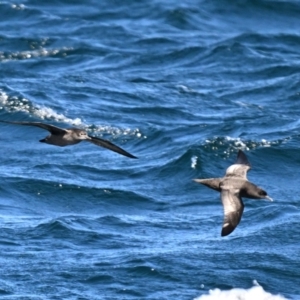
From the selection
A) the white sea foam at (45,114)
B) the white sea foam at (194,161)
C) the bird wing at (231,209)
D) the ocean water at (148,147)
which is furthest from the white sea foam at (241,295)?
the white sea foam at (45,114)

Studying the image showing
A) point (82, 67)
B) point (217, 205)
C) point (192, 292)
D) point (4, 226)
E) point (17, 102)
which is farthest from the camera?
point (82, 67)

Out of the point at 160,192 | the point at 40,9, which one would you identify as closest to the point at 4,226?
the point at 160,192

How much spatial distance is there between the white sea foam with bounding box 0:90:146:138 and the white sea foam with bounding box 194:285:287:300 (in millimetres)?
7765

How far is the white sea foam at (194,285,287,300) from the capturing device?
60.1 ft

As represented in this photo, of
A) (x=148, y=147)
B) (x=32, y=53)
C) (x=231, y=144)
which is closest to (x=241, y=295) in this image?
(x=231, y=144)

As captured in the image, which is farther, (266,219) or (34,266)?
(266,219)

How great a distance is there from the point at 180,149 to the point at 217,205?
8.59ft

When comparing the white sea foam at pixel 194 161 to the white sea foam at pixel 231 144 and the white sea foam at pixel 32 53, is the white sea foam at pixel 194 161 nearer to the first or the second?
the white sea foam at pixel 231 144

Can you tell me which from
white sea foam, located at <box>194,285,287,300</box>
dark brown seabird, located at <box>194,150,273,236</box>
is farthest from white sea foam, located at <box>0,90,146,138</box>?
dark brown seabird, located at <box>194,150,273,236</box>

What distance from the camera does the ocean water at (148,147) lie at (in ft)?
63.0

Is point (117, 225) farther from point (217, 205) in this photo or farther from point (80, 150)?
point (80, 150)

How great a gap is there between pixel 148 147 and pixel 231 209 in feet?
37.1

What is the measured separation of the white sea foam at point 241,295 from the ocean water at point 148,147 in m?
0.03

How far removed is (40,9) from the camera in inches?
1383
